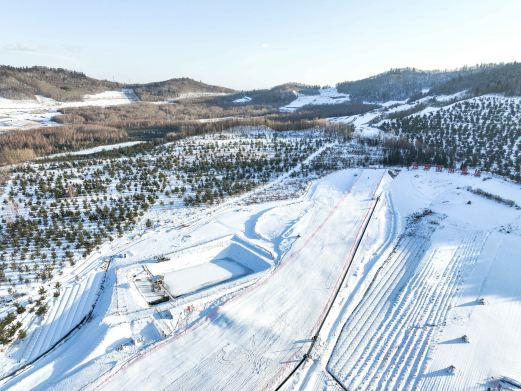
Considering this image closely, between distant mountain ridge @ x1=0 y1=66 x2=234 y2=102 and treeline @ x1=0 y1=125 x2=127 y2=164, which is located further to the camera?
distant mountain ridge @ x1=0 y1=66 x2=234 y2=102

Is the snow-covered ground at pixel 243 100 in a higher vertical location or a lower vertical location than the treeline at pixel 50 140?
higher

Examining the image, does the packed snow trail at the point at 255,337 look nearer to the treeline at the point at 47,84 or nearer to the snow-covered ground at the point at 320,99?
the treeline at the point at 47,84

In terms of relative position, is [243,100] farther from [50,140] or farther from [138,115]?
[50,140]

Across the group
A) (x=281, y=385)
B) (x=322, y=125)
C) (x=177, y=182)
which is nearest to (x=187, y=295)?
(x=281, y=385)

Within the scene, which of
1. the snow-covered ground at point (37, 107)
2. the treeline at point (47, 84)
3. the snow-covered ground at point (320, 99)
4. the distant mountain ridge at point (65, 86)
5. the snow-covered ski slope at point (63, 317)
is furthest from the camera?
the snow-covered ground at point (320, 99)

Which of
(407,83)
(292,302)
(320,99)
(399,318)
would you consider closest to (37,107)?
(320,99)

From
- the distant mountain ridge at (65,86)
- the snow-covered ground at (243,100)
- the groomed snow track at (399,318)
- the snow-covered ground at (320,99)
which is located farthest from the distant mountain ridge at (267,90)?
the groomed snow track at (399,318)

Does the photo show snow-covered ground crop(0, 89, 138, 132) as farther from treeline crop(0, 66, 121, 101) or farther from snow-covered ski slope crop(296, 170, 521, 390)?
snow-covered ski slope crop(296, 170, 521, 390)

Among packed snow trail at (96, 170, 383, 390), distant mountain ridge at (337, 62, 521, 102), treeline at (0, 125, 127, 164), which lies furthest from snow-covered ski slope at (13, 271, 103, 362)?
distant mountain ridge at (337, 62, 521, 102)
